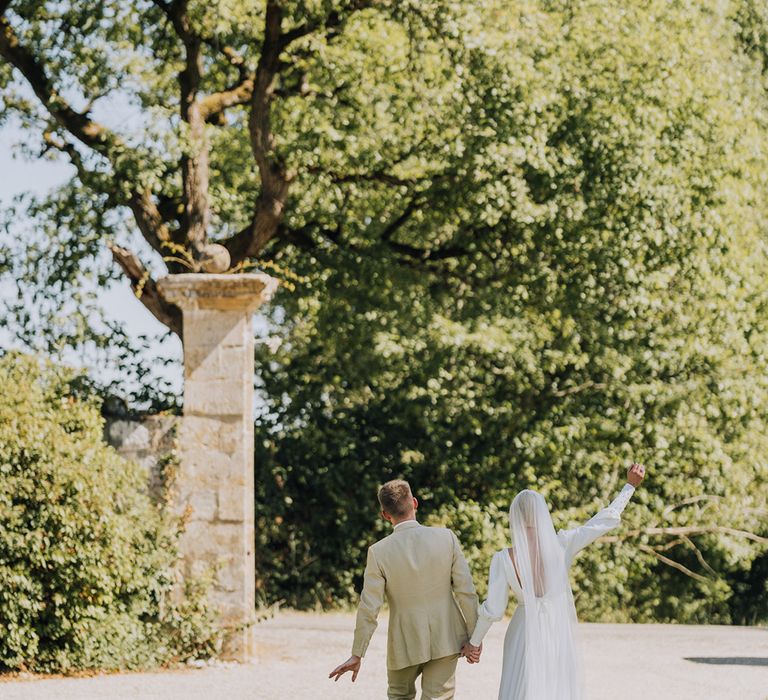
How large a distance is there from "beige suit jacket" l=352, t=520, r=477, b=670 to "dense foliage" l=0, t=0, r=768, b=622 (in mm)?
8408

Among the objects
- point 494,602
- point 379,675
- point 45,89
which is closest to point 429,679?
point 494,602

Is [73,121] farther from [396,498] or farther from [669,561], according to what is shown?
[396,498]

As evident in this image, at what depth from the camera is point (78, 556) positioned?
10344 mm

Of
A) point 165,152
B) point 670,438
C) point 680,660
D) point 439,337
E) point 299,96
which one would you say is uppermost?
point 299,96

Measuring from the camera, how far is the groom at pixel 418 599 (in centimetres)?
612

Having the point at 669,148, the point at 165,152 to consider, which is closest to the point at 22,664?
the point at 165,152

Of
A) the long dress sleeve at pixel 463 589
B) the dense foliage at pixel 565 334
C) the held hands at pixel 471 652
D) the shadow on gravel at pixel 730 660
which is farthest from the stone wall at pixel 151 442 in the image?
the held hands at pixel 471 652

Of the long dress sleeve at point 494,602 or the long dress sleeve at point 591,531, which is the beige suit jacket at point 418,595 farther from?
the long dress sleeve at point 591,531

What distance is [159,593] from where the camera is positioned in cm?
1115

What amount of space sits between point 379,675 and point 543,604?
5122 millimetres

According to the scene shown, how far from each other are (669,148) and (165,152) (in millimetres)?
6487

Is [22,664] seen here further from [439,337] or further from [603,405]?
[603,405]

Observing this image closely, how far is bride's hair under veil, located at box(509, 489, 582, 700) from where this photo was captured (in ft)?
19.8

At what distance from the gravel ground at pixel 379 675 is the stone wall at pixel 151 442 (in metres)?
1.84
